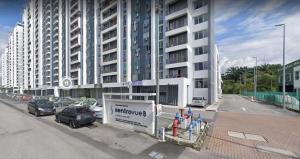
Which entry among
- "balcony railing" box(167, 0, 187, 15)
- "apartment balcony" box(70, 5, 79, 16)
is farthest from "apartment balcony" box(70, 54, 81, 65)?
"balcony railing" box(167, 0, 187, 15)

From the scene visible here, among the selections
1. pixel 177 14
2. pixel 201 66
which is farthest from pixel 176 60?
pixel 177 14

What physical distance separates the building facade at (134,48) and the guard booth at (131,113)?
2.71 meters

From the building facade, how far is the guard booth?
2712mm

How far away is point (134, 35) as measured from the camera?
125 feet

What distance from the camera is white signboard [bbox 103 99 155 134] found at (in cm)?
1034

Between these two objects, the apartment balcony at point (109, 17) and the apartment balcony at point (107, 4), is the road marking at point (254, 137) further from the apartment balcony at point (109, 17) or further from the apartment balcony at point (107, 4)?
the apartment balcony at point (107, 4)

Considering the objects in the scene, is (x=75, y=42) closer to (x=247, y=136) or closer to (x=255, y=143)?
(x=247, y=136)

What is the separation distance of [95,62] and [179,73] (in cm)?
2608

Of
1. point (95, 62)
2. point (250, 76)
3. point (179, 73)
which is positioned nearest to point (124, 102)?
point (179, 73)

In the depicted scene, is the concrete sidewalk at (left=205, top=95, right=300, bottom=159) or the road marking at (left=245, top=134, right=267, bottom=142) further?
the road marking at (left=245, top=134, right=267, bottom=142)

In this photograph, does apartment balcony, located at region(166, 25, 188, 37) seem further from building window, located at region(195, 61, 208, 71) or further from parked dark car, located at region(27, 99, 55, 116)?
parked dark car, located at region(27, 99, 55, 116)

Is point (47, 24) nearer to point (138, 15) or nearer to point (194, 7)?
point (138, 15)

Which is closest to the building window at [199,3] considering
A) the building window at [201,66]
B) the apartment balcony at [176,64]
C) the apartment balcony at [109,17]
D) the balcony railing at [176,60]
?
the balcony railing at [176,60]

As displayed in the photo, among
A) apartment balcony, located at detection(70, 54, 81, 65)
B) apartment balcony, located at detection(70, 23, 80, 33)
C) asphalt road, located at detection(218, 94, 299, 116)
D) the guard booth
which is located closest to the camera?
the guard booth
